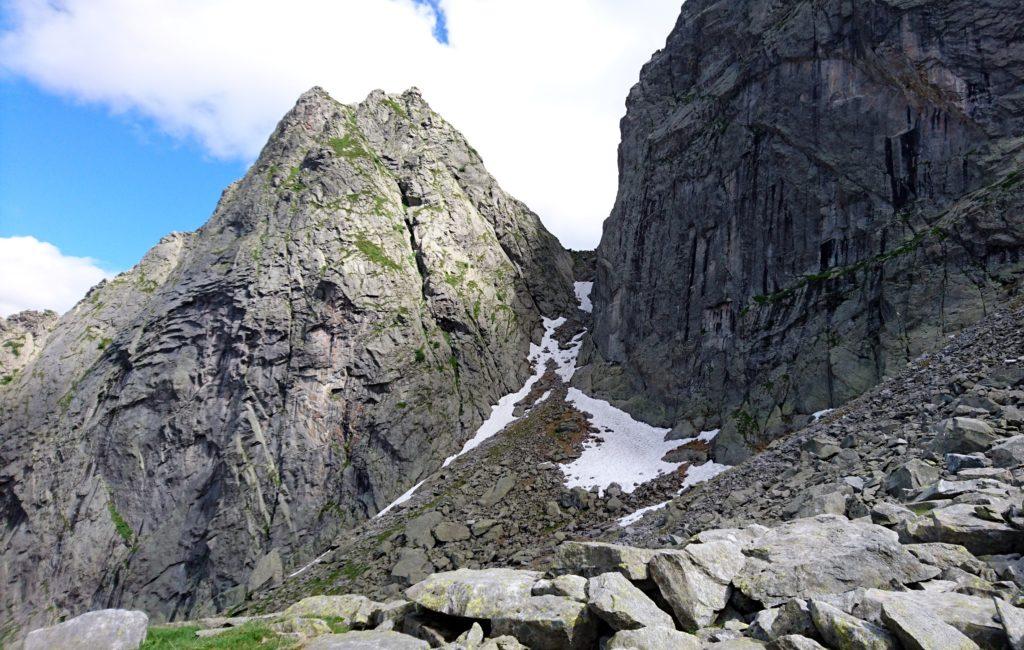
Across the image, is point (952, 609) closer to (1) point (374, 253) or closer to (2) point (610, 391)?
(2) point (610, 391)

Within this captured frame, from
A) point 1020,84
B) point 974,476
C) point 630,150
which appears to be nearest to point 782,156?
point 1020,84

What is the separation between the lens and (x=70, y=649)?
10133 mm

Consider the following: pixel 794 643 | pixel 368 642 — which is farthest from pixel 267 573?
pixel 794 643

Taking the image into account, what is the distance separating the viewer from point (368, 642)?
11.3 meters

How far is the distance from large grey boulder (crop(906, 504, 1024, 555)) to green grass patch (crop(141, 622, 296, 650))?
13.7 meters

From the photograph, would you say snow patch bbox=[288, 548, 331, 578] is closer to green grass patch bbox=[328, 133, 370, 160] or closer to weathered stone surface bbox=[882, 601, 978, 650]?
weathered stone surface bbox=[882, 601, 978, 650]

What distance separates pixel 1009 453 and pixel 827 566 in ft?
32.0

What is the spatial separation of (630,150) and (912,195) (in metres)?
34.9

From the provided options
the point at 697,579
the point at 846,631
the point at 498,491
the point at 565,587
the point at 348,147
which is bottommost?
the point at 498,491

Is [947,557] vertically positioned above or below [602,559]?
above

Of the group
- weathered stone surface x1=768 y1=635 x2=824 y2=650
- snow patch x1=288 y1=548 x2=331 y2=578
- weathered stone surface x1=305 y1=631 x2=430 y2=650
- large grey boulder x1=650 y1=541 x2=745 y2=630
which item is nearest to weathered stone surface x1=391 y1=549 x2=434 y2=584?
snow patch x1=288 y1=548 x2=331 y2=578

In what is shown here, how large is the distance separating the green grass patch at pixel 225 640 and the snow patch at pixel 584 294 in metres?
73.4

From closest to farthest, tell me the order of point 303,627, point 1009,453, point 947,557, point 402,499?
point 947,557 → point 303,627 → point 1009,453 → point 402,499

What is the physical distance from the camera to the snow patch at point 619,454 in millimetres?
42000
